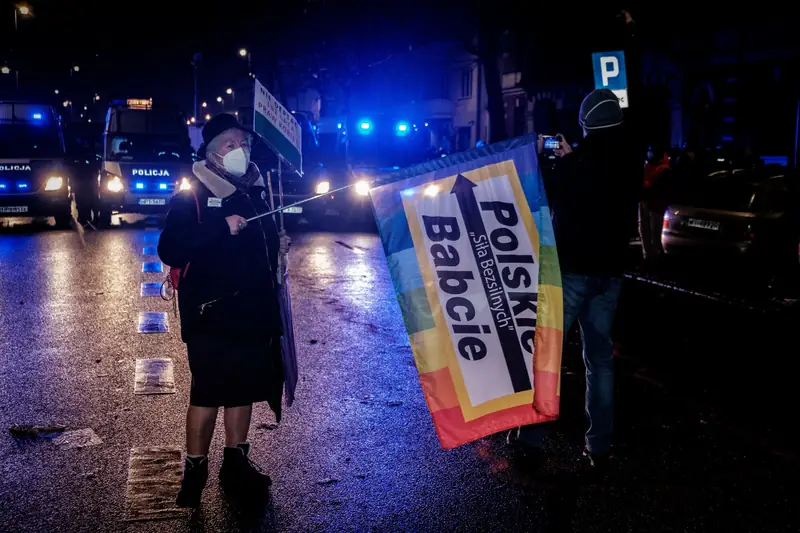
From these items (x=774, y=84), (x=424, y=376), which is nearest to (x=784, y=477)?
(x=424, y=376)

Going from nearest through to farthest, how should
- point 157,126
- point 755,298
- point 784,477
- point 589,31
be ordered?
point 784,477, point 755,298, point 157,126, point 589,31

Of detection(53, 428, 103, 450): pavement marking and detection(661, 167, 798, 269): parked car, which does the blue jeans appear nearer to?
detection(53, 428, 103, 450): pavement marking

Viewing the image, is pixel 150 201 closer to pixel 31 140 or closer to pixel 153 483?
pixel 31 140

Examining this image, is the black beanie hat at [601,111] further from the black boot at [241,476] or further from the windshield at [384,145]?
the windshield at [384,145]

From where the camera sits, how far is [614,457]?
5141mm

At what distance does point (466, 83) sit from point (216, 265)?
57.1 metres

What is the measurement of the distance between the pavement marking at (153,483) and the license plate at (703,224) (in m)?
9.69

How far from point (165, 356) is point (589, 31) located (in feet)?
100

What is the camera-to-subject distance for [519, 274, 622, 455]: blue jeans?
4.84 metres

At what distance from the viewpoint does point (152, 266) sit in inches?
526

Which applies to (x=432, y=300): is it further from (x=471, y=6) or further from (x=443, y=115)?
(x=443, y=115)

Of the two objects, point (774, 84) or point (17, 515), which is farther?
point (774, 84)

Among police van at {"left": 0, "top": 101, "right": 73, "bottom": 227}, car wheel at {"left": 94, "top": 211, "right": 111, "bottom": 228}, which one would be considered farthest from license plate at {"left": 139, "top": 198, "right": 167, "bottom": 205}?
police van at {"left": 0, "top": 101, "right": 73, "bottom": 227}

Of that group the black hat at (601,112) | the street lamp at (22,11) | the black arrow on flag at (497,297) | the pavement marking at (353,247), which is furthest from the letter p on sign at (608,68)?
the street lamp at (22,11)
